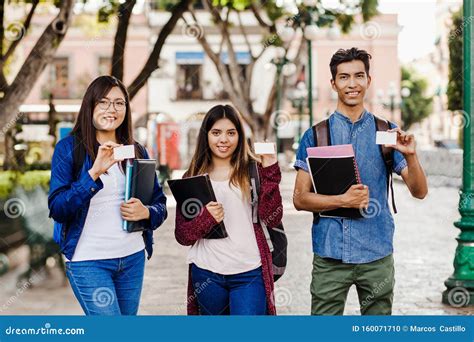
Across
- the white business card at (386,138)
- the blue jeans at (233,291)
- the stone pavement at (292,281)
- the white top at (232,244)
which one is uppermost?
the white business card at (386,138)

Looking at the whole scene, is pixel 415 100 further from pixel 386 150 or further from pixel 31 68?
pixel 386 150

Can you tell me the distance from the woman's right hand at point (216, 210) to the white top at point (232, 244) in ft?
0.18

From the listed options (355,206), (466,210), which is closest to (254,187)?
(355,206)

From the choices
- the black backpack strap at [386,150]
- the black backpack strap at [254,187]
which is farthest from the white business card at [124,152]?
the black backpack strap at [386,150]

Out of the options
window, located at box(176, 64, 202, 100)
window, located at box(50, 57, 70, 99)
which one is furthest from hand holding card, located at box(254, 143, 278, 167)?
window, located at box(50, 57, 70, 99)

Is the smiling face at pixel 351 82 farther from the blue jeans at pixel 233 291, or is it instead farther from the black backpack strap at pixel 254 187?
the blue jeans at pixel 233 291

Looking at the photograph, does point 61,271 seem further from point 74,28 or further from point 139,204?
point 74,28

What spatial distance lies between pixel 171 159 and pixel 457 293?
11.0 meters

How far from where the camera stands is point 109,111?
316cm

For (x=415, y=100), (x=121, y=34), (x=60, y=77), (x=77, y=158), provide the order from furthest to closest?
(x=415, y=100)
(x=60, y=77)
(x=121, y=34)
(x=77, y=158)

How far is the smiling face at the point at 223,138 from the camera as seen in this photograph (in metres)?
3.27

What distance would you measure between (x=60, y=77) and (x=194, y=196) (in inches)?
489

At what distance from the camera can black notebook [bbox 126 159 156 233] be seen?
3140mm
